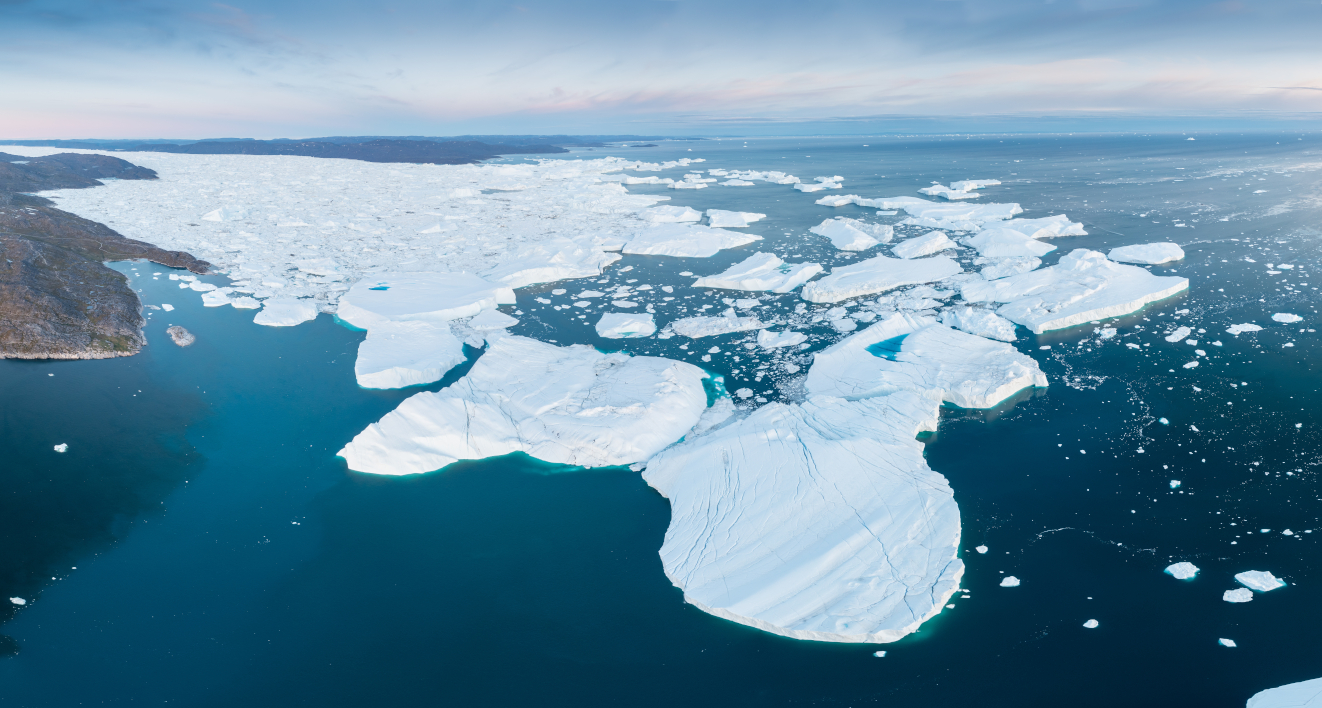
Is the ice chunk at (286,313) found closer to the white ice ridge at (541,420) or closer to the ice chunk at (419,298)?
the ice chunk at (419,298)

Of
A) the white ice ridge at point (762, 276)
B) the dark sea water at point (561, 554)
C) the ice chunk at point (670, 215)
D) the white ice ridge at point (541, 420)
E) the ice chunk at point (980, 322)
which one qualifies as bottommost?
the dark sea water at point (561, 554)

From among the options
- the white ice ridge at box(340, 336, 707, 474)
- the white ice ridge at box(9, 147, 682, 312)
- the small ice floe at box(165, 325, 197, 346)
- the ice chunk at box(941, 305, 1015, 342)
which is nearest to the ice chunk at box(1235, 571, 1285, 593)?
the ice chunk at box(941, 305, 1015, 342)

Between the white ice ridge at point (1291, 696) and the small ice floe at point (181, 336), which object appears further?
the small ice floe at point (181, 336)

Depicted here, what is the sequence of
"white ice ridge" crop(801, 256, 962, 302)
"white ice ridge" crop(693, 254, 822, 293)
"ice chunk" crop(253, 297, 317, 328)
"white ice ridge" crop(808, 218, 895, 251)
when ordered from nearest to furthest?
"ice chunk" crop(253, 297, 317, 328), "white ice ridge" crop(801, 256, 962, 302), "white ice ridge" crop(693, 254, 822, 293), "white ice ridge" crop(808, 218, 895, 251)

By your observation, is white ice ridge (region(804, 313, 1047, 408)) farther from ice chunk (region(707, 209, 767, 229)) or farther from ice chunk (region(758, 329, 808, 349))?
ice chunk (region(707, 209, 767, 229))

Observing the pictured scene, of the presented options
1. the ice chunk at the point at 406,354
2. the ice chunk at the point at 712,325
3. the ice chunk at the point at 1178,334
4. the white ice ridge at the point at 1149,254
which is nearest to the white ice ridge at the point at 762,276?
the ice chunk at the point at 712,325

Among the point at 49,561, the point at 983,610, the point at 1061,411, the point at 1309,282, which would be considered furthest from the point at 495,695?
the point at 1309,282

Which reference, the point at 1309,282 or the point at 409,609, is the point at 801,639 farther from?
the point at 1309,282
